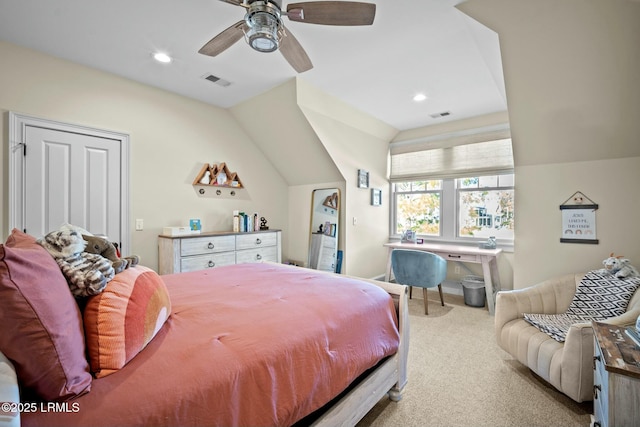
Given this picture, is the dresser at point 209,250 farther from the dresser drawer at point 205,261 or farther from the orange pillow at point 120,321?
the orange pillow at point 120,321

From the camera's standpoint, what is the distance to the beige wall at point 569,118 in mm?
1934

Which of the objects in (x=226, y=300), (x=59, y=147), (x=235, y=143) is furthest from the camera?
(x=235, y=143)

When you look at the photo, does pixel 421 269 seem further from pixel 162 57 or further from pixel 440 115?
pixel 162 57

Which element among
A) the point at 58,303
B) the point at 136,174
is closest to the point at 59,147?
the point at 136,174

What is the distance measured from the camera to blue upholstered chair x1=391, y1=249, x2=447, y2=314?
339cm

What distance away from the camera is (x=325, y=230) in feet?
14.4

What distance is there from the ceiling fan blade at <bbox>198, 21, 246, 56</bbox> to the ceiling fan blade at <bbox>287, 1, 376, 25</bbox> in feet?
1.11

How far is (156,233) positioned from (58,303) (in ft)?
9.20

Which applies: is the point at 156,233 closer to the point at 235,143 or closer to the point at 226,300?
the point at 235,143

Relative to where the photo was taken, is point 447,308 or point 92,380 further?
point 447,308

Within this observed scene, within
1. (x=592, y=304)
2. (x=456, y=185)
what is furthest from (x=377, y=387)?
(x=456, y=185)

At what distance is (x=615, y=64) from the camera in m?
2.07

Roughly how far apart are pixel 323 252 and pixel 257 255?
40.3 inches

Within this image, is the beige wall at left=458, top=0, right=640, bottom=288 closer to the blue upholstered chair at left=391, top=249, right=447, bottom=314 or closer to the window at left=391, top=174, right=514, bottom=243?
the blue upholstered chair at left=391, top=249, right=447, bottom=314
